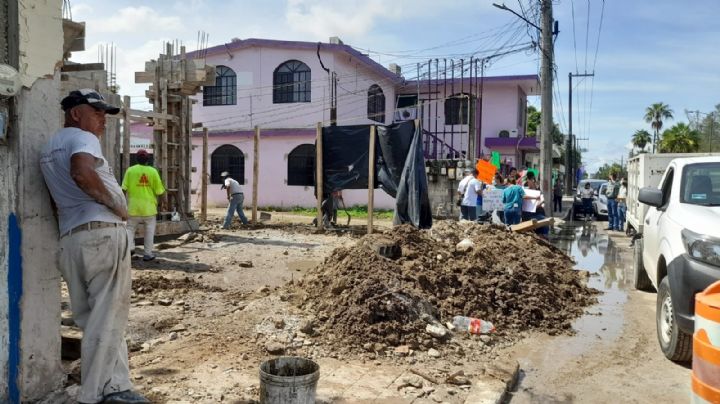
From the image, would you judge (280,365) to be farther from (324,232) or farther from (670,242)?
(324,232)

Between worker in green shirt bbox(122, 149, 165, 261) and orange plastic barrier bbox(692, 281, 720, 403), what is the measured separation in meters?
8.32

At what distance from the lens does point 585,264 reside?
1135 cm

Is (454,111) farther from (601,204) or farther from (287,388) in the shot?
(287,388)

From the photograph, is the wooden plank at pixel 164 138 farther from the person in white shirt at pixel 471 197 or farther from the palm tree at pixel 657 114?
the palm tree at pixel 657 114

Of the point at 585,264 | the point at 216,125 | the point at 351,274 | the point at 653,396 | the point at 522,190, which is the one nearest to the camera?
the point at 653,396

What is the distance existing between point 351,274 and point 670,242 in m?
3.26

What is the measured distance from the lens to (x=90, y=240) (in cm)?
341

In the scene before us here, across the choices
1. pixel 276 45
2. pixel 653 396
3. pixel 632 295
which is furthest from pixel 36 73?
pixel 276 45

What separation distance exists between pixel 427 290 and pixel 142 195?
5.26 m

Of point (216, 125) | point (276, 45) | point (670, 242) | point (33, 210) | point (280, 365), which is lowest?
Result: point (280, 365)

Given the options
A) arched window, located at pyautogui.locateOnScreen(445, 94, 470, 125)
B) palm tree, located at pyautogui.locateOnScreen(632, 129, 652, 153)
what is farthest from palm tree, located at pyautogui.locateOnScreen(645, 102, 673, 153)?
arched window, located at pyautogui.locateOnScreen(445, 94, 470, 125)

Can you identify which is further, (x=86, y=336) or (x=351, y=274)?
(x=351, y=274)

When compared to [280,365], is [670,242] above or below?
above

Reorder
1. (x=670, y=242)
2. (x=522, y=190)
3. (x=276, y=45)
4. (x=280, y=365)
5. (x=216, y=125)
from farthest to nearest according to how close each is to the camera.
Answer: (x=216, y=125) < (x=276, y=45) < (x=522, y=190) < (x=670, y=242) < (x=280, y=365)
